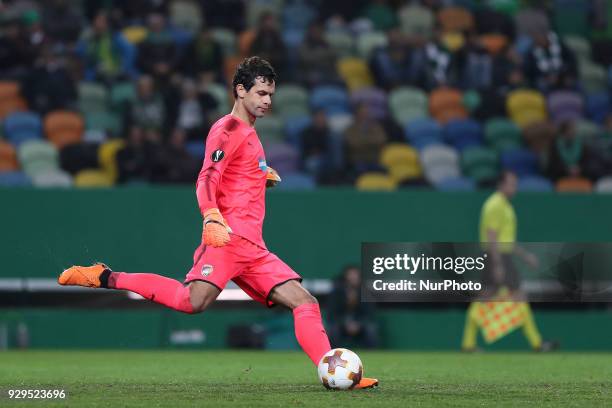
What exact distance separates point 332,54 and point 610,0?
19.1 feet

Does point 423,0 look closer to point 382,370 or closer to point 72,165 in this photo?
point 72,165

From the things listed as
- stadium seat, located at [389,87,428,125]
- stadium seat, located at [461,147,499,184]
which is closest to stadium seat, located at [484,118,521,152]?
stadium seat, located at [461,147,499,184]

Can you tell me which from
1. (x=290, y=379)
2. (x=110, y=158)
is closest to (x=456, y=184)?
(x=110, y=158)

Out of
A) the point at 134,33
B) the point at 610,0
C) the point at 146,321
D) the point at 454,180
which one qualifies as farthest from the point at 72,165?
the point at 610,0

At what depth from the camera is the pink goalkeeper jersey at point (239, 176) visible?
8281mm

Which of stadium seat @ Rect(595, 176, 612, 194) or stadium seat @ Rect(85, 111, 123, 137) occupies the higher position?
stadium seat @ Rect(85, 111, 123, 137)

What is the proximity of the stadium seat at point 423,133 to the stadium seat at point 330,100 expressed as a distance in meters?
1.14

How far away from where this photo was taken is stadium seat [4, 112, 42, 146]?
1788 centimetres

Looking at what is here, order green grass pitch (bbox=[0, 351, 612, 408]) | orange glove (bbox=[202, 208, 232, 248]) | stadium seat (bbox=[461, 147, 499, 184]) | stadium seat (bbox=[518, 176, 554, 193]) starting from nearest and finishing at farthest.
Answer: green grass pitch (bbox=[0, 351, 612, 408]) < orange glove (bbox=[202, 208, 232, 248]) < stadium seat (bbox=[518, 176, 554, 193]) < stadium seat (bbox=[461, 147, 499, 184])

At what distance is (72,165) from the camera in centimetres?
1722

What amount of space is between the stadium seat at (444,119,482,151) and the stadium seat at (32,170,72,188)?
561 centimetres

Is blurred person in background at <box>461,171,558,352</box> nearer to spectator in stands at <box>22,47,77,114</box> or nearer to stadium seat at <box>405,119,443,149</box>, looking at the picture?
stadium seat at <box>405,119,443,149</box>

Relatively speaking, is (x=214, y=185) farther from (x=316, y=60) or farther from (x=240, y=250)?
(x=316, y=60)

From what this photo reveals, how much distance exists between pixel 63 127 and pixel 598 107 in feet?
27.2
